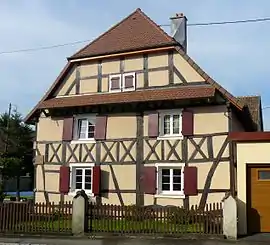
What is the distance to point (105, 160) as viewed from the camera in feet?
67.7

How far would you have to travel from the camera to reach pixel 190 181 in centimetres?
1872

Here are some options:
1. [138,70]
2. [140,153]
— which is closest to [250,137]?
[140,153]

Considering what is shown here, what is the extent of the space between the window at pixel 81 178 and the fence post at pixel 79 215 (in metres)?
5.10

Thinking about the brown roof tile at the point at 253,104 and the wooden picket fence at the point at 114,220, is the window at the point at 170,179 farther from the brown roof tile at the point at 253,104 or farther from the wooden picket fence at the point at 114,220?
the brown roof tile at the point at 253,104

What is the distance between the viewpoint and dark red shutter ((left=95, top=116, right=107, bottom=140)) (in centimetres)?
2080

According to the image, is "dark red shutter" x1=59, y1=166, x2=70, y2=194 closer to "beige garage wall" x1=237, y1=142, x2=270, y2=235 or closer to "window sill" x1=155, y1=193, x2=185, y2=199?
"window sill" x1=155, y1=193, x2=185, y2=199

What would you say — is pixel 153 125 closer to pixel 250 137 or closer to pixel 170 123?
pixel 170 123

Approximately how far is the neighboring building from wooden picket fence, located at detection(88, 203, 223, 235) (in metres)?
3.22

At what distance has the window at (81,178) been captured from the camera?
69.2 ft

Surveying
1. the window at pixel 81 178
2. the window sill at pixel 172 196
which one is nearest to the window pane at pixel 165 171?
the window sill at pixel 172 196

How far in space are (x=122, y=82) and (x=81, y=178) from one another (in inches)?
194

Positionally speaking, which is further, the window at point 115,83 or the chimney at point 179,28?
the chimney at point 179,28

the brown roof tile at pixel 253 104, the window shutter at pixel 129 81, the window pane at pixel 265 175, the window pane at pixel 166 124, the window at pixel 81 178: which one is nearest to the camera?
the window pane at pixel 265 175

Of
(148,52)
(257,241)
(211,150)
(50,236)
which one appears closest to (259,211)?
(257,241)
